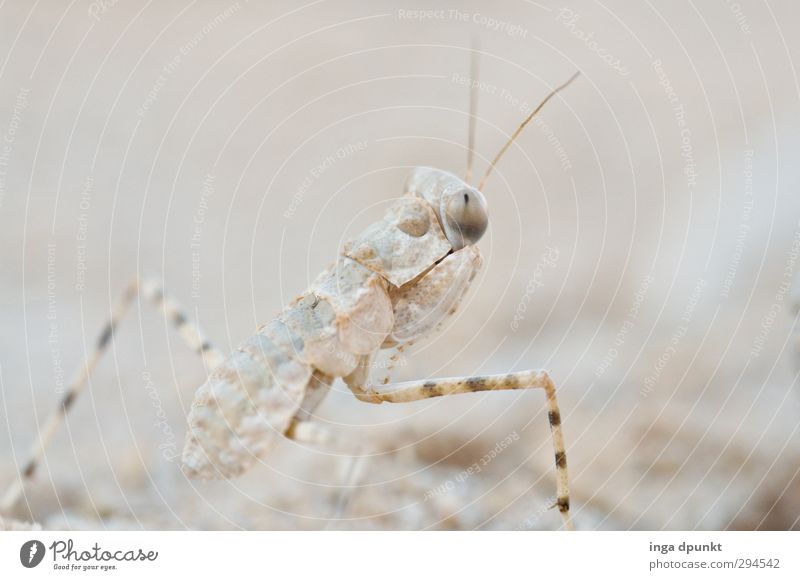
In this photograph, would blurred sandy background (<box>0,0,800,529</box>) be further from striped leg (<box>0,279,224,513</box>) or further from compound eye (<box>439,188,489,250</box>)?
compound eye (<box>439,188,489,250</box>)

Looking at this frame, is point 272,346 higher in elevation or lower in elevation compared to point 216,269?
lower

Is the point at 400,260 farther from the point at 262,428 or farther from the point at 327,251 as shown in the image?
the point at 327,251

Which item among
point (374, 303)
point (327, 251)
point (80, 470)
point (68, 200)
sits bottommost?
point (80, 470)

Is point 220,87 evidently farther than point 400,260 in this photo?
Yes

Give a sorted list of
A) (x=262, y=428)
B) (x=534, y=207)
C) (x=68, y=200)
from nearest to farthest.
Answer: (x=262, y=428) → (x=534, y=207) → (x=68, y=200)

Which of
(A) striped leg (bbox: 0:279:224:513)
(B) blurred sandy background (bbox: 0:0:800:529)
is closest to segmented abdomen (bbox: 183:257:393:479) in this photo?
(A) striped leg (bbox: 0:279:224:513)

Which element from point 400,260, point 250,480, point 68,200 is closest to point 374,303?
point 400,260
